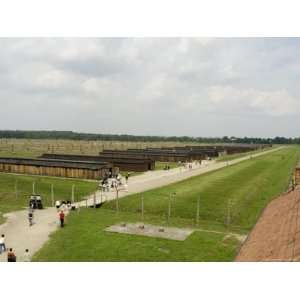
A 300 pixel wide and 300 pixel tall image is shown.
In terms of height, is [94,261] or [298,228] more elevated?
[298,228]

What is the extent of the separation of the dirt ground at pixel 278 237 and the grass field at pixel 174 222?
3.40m

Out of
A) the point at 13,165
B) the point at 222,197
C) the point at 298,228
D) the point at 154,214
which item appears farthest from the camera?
the point at 13,165

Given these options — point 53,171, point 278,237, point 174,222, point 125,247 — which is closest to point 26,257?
point 125,247

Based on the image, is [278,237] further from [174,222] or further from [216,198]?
[216,198]

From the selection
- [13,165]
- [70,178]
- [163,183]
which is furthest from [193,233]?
[13,165]

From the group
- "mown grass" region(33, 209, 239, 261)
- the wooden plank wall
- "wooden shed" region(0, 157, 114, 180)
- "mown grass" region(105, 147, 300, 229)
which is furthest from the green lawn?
"mown grass" region(33, 209, 239, 261)

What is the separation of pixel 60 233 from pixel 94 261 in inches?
251

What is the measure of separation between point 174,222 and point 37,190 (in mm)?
20198

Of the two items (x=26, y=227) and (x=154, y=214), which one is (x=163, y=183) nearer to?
(x=154, y=214)

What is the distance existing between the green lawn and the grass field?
6.68 m

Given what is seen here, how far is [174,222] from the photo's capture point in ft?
101

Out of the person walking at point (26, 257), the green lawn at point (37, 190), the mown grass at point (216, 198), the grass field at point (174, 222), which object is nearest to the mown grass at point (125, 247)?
the grass field at point (174, 222)

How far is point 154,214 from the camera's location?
34375 mm

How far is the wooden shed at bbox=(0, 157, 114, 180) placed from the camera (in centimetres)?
5606
